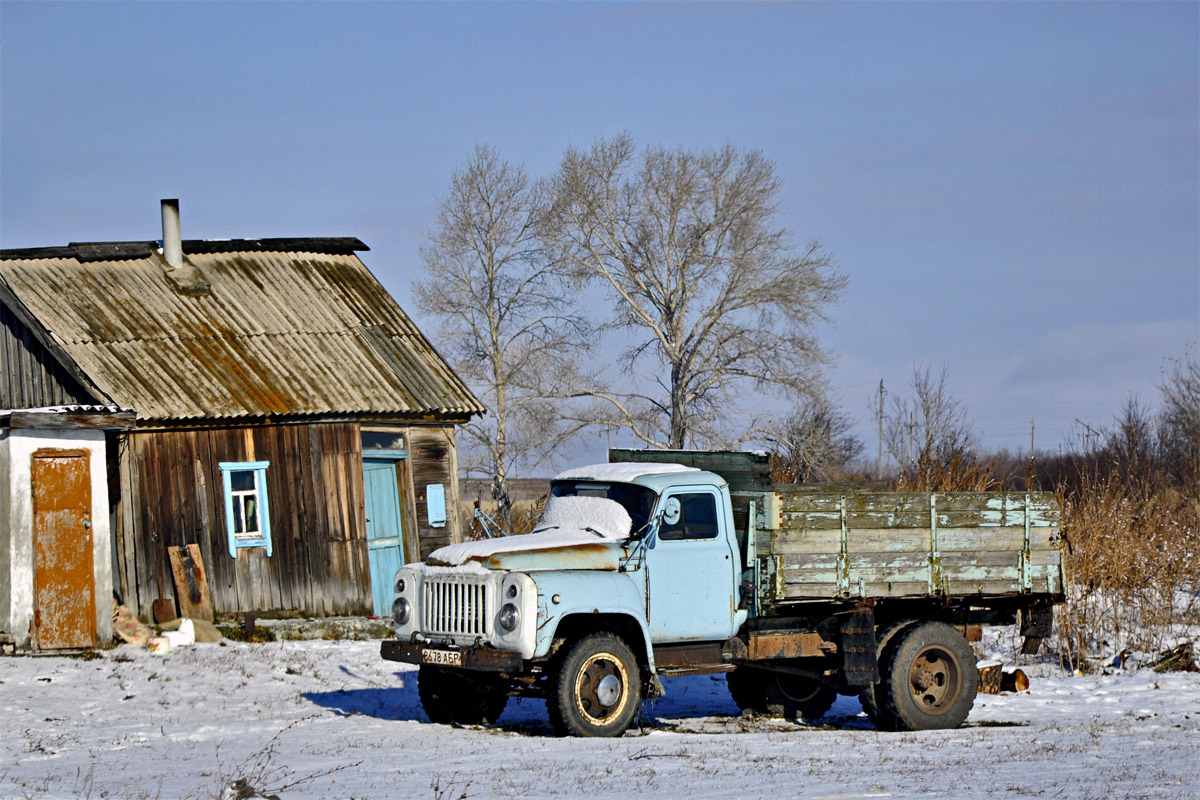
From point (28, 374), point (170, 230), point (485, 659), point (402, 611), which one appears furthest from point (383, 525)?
point (485, 659)

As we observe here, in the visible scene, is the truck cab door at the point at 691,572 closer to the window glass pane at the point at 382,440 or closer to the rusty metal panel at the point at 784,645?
the rusty metal panel at the point at 784,645

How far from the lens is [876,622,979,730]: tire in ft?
38.0

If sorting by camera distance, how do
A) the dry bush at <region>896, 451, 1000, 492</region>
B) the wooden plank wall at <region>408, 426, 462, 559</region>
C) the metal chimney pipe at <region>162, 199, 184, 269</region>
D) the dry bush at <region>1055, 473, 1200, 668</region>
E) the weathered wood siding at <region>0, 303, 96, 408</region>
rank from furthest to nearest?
the dry bush at <region>896, 451, 1000, 492</region> → the metal chimney pipe at <region>162, 199, 184, 269</region> → the wooden plank wall at <region>408, 426, 462, 559</region> → the dry bush at <region>1055, 473, 1200, 668</region> → the weathered wood siding at <region>0, 303, 96, 408</region>

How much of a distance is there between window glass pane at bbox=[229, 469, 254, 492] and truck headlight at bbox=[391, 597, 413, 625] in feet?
21.5

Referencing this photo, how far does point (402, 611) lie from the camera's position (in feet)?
36.6

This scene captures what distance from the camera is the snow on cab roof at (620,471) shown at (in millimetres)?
11375

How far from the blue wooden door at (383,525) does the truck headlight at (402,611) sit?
6.86m

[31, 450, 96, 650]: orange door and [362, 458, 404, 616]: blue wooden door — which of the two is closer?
[31, 450, 96, 650]: orange door

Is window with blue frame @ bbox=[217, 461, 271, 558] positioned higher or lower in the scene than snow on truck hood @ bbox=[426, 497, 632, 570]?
higher

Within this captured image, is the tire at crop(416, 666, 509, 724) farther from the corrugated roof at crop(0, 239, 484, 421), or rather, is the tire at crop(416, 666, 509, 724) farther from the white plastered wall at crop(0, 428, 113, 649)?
the corrugated roof at crop(0, 239, 484, 421)

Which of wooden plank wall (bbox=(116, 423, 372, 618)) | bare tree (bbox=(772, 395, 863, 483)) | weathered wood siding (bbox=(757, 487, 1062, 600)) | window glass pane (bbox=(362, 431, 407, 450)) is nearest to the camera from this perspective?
weathered wood siding (bbox=(757, 487, 1062, 600))

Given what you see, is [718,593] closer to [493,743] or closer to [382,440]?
[493,743]

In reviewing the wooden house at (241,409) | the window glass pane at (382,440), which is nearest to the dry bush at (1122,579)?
the wooden house at (241,409)

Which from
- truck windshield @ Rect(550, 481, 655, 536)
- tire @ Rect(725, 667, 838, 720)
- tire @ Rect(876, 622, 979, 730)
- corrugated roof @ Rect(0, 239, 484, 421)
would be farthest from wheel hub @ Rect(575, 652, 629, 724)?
corrugated roof @ Rect(0, 239, 484, 421)
